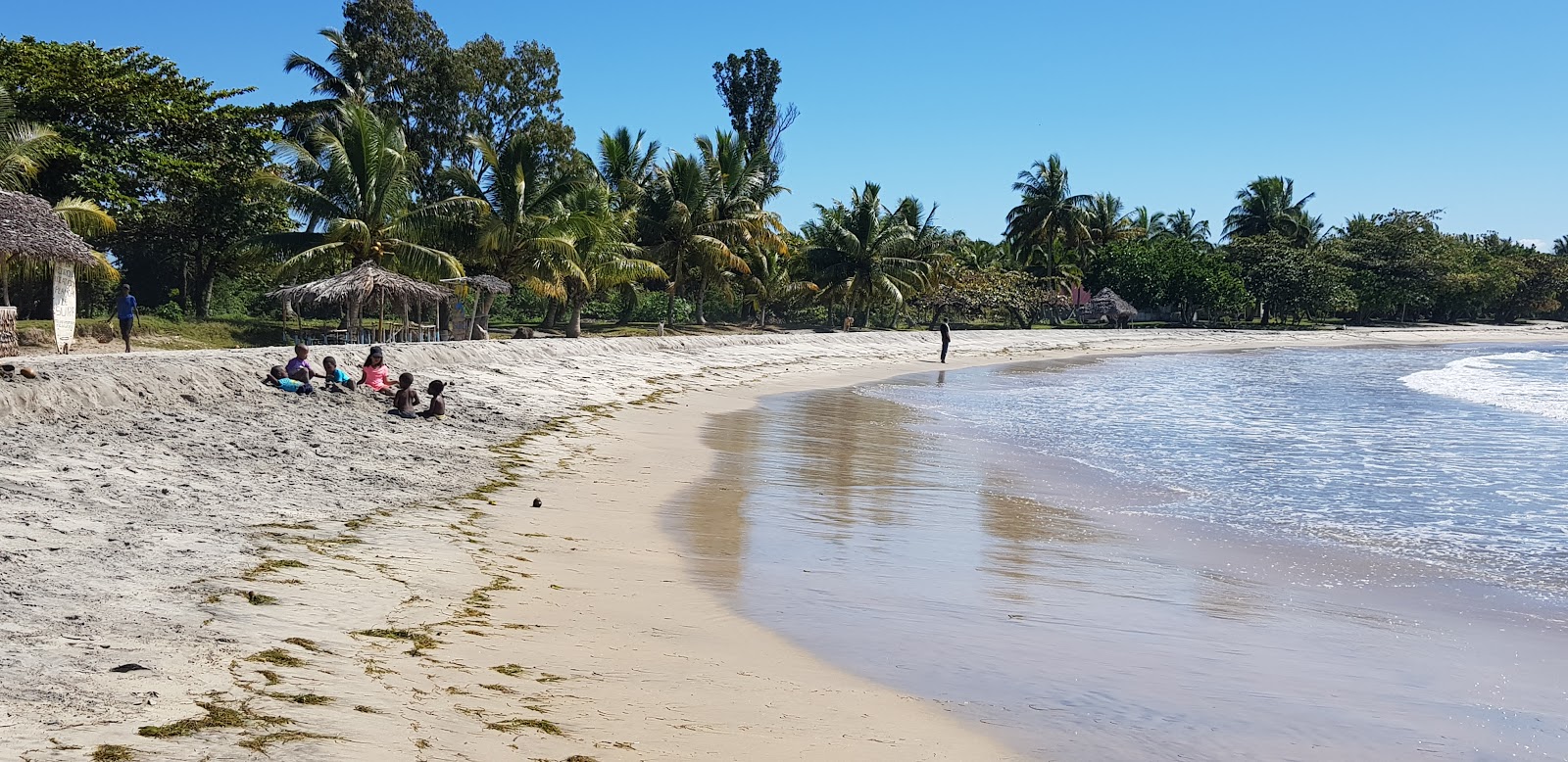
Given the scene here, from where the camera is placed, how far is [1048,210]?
60812 millimetres

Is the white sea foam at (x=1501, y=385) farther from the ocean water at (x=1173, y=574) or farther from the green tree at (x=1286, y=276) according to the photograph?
the green tree at (x=1286, y=276)

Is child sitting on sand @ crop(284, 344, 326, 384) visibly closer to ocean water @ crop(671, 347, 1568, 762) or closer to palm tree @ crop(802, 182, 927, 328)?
ocean water @ crop(671, 347, 1568, 762)

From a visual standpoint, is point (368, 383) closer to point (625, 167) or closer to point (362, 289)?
point (362, 289)

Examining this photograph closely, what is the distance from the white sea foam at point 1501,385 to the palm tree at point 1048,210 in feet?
81.3

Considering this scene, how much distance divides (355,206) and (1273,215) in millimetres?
64894

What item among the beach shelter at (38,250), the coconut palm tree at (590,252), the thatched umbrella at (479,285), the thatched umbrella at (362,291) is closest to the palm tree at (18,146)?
the beach shelter at (38,250)

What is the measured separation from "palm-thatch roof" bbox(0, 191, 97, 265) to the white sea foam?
2586 cm

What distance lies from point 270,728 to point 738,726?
1637mm

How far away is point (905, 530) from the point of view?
8.65 meters

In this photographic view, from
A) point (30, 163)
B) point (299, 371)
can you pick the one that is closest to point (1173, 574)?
point (299, 371)

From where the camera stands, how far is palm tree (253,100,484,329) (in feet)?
85.4

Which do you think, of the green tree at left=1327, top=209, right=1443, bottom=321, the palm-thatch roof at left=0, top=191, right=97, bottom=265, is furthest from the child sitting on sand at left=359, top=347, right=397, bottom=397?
the green tree at left=1327, top=209, right=1443, bottom=321

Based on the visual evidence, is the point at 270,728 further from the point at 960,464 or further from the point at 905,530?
the point at 960,464

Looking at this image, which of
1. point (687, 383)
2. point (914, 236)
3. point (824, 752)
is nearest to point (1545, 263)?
point (914, 236)
